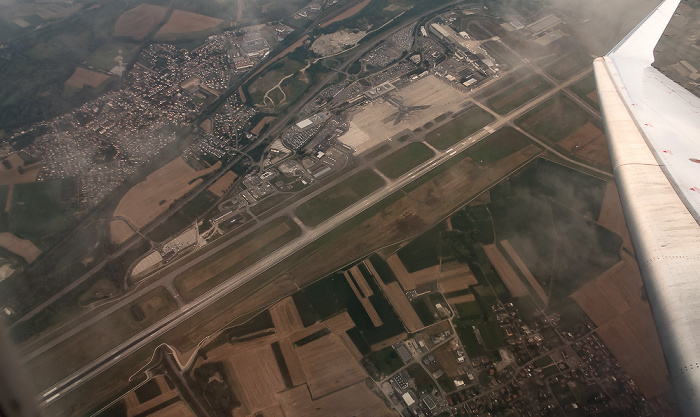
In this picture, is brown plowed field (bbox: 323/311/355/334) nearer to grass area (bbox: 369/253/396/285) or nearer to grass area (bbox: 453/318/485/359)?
grass area (bbox: 369/253/396/285)

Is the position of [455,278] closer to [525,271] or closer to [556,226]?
[525,271]

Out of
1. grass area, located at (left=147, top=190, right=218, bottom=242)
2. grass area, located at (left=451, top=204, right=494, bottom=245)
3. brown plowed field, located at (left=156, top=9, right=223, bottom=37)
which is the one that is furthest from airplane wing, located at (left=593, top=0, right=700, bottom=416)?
brown plowed field, located at (left=156, top=9, right=223, bottom=37)

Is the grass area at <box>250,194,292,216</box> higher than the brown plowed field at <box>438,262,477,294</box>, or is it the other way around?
the grass area at <box>250,194,292,216</box>

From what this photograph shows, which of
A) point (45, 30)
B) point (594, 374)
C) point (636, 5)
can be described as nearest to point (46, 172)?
point (45, 30)

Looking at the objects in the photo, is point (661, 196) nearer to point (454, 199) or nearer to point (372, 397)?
point (454, 199)

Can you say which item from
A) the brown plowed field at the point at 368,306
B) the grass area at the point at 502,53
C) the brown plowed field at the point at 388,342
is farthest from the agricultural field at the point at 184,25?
the brown plowed field at the point at 388,342

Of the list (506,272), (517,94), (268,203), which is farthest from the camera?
(517,94)

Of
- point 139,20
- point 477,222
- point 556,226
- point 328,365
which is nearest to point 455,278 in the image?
point 477,222
